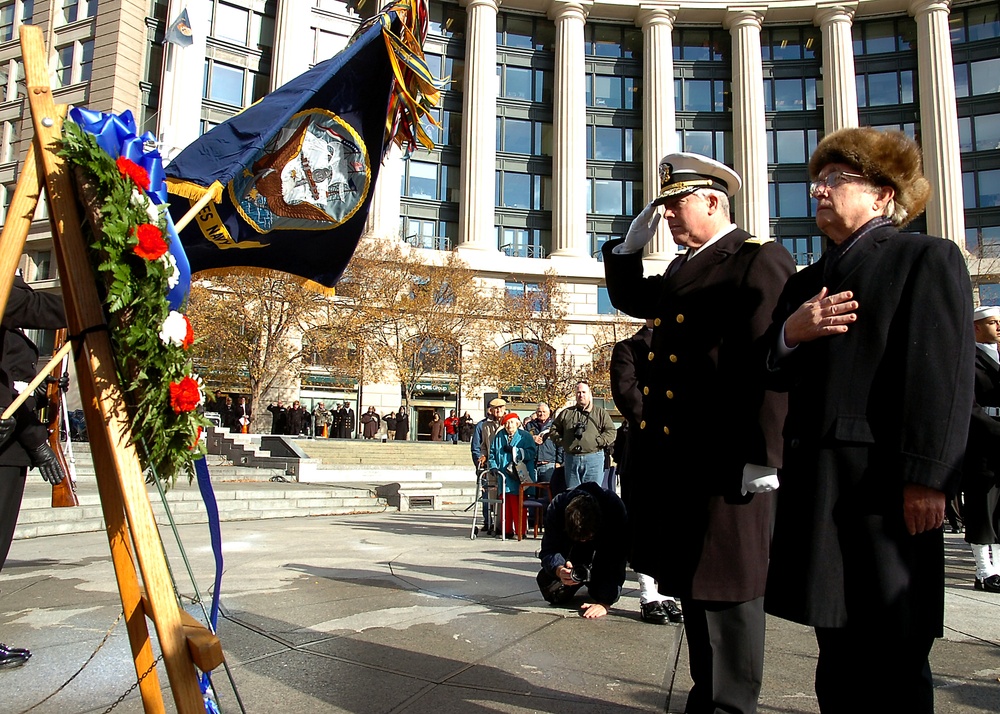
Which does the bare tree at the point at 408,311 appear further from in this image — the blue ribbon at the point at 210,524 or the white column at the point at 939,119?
the blue ribbon at the point at 210,524

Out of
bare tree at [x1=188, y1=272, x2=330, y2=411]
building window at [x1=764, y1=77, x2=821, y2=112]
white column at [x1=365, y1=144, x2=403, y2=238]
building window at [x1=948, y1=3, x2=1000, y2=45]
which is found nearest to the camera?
bare tree at [x1=188, y1=272, x2=330, y2=411]

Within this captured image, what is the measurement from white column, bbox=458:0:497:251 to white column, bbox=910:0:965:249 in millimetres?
25373

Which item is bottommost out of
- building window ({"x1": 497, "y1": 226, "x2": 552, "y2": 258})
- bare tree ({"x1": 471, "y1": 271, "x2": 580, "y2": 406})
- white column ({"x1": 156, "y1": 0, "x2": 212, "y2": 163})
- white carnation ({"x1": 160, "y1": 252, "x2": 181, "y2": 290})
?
white carnation ({"x1": 160, "y1": 252, "x2": 181, "y2": 290})

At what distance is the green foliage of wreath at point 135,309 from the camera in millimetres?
2426

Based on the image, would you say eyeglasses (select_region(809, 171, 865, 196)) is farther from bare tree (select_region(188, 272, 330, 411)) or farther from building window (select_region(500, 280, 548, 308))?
building window (select_region(500, 280, 548, 308))

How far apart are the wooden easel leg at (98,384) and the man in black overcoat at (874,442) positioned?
1.86m

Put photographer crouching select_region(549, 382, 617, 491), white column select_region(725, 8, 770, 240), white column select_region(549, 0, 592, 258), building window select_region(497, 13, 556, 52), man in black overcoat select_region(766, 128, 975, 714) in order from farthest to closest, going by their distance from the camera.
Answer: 1. building window select_region(497, 13, 556, 52)
2. white column select_region(549, 0, 592, 258)
3. white column select_region(725, 8, 770, 240)
4. photographer crouching select_region(549, 382, 617, 491)
5. man in black overcoat select_region(766, 128, 975, 714)

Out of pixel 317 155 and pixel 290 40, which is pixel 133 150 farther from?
pixel 290 40

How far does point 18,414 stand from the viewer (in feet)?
13.1

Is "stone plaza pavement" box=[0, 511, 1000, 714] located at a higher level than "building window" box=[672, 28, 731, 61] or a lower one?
lower

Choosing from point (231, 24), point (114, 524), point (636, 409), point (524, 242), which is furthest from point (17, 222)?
point (231, 24)

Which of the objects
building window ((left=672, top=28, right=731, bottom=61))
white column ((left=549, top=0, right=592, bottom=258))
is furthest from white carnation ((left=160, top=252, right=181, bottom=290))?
building window ((left=672, top=28, right=731, bottom=61))

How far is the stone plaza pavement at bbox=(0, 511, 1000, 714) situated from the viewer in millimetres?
3350

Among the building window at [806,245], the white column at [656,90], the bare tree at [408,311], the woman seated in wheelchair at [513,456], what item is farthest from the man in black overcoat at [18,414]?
the building window at [806,245]
